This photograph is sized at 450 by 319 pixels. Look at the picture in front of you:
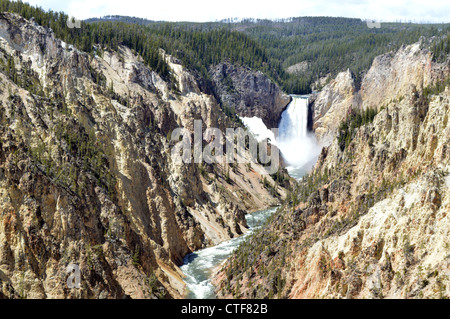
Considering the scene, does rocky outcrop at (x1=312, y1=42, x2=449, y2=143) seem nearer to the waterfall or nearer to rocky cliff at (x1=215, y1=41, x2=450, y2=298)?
the waterfall

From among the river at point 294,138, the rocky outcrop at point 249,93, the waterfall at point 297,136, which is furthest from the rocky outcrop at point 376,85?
the rocky outcrop at point 249,93

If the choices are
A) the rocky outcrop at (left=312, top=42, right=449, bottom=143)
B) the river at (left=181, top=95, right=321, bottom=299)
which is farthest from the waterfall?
the rocky outcrop at (left=312, top=42, right=449, bottom=143)

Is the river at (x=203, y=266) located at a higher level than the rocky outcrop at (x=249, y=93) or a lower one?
lower

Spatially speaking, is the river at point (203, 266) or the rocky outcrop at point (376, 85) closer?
the river at point (203, 266)

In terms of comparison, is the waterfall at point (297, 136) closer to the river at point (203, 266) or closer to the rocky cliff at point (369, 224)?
the river at point (203, 266)
